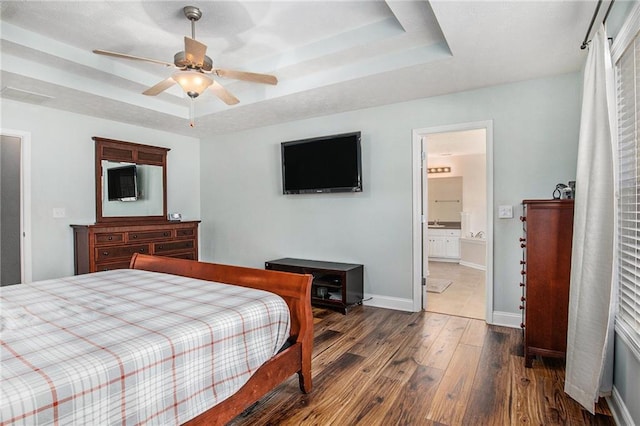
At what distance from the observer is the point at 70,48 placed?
119 inches

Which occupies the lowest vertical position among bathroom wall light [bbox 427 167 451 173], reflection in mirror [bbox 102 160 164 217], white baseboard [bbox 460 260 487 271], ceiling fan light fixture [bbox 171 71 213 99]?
white baseboard [bbox 460 260 487 271]

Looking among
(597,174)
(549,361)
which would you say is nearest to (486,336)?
(549,361)

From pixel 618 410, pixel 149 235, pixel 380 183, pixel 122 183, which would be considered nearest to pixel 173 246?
pixel 149 235

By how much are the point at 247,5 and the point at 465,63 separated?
1.82 meters

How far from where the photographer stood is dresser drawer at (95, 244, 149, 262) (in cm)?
391

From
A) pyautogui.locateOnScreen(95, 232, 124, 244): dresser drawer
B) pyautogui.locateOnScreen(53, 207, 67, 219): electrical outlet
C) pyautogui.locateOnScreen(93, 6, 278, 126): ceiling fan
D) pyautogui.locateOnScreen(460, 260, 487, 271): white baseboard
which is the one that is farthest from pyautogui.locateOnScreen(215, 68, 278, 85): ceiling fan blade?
pyautogui.locateOnScreen(460, 260, 487, 271): white baseboard

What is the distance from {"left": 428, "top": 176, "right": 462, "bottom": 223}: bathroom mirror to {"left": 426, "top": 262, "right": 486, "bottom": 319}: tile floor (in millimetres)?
1747

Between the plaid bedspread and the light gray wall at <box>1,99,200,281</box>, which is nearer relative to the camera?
the plaid bedspread

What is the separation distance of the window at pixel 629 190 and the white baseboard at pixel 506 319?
1436 mm

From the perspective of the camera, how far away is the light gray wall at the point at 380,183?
317 centimetres

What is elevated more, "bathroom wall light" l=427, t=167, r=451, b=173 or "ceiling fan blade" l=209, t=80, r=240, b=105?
"ceiling fan blade" l=209, t=80, r=240, b=105

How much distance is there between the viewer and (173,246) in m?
4.73

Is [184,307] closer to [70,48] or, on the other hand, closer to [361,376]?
[361,376]

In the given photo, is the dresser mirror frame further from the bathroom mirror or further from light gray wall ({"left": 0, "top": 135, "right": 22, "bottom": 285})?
the bathroom mirror
